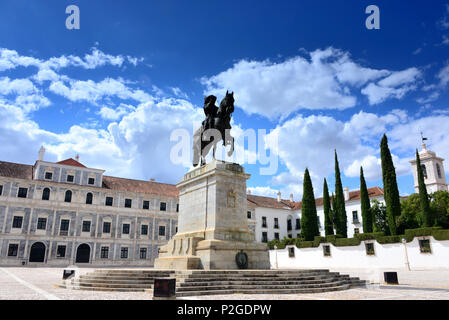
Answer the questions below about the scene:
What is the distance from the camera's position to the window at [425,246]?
27825 millimetres

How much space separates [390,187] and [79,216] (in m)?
35.3

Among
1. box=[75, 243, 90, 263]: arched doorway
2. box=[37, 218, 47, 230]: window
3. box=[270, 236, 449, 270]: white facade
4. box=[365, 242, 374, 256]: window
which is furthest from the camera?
box=[75, 243, 90, 263]: arched doorway

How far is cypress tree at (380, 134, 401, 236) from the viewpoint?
32.2 metres

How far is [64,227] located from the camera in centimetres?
3950

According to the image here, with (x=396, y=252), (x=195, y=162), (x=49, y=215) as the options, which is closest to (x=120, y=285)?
(x=195, y=162)

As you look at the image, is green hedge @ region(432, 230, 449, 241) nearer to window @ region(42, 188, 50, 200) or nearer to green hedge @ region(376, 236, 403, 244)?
green hedge @ region(376, 236, 403, 244)

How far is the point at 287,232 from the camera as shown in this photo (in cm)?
5825

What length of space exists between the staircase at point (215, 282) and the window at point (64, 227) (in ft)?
99.3

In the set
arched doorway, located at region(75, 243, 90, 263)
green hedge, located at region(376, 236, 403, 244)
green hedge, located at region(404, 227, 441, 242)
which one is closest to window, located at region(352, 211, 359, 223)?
green hedge, located at region(376, 236, 403, 244)

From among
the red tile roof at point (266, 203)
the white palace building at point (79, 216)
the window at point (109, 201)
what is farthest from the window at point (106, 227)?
the red tile roof at point (266, 203)

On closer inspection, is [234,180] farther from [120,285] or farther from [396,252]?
[396,252]

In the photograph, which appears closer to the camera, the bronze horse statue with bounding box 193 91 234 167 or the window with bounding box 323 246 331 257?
the bronze horse statue with bounding box 193 91 234 167

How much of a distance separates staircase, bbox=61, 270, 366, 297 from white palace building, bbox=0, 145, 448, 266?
98.0 feet
